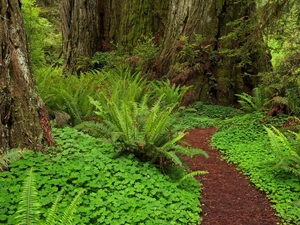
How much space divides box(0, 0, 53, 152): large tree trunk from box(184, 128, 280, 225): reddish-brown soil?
222cm

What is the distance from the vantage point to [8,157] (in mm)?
2982

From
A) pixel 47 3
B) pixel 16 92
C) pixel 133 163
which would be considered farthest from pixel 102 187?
pixel 47 3

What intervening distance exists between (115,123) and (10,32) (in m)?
1.72

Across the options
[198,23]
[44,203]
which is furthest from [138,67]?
[44,203]

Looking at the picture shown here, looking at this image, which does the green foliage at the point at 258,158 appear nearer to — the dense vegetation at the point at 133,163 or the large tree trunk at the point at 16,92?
the dense vegetation at the point at 133,163

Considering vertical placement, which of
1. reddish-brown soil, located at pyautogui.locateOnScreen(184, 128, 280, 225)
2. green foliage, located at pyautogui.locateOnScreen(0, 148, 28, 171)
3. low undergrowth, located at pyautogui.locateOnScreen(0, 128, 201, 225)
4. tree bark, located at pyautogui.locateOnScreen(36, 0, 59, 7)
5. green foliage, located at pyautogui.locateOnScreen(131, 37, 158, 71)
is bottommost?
reddish-brown soil, located at pyautogui.locateOnScreen(184, 128, 280, 225)

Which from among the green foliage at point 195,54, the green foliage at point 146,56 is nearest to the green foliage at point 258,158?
the green foliage at point 195,54

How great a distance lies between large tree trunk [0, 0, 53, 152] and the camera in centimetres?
329

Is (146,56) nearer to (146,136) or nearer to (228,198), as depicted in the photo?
(146,136)

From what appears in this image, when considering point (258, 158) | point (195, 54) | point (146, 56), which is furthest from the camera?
point (146, 56)

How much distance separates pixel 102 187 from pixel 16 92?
144cm

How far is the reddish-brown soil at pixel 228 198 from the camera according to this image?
3549 millimetres

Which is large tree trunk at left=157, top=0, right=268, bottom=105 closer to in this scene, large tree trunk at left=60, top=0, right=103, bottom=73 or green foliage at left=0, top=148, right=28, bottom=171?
large tree trunk at left=60, top=0, right=103, bottom=73

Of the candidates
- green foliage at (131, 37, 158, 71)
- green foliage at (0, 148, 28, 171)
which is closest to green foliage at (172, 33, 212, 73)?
green foliage at (131, 37, 158, 71)
